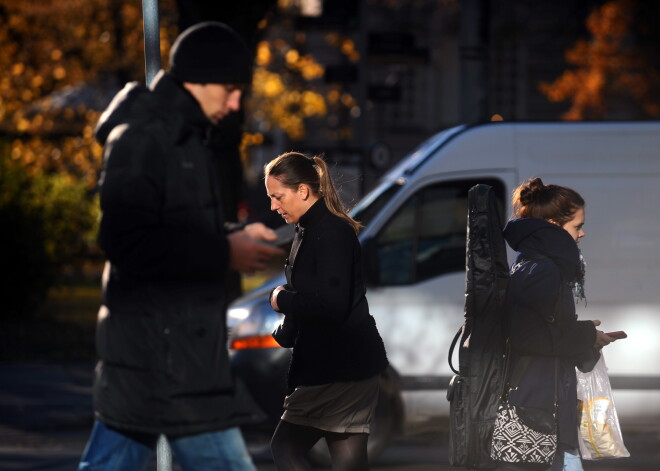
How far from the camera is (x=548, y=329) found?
5320mm

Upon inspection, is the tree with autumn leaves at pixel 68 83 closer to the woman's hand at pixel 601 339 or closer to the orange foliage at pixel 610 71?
the orange foliage at pixel 610 71

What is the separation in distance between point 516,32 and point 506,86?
4333mm

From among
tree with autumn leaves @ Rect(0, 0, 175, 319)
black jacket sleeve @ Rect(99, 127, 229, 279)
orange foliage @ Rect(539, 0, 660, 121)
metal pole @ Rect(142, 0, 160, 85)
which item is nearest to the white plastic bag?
black jacket sleeve @ Rect(99, 127, 229, 279)

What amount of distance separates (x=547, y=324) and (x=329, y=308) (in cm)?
93

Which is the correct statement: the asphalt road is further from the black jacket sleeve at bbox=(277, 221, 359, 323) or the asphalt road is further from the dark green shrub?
the dark green shrub

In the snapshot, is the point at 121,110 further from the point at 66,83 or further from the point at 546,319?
the point at 66,83

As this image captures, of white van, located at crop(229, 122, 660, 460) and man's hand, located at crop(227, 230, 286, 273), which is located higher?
man's hand, located at crop(227, 230, 286, 273)

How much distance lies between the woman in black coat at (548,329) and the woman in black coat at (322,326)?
0.62 metres

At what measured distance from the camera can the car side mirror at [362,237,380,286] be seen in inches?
323

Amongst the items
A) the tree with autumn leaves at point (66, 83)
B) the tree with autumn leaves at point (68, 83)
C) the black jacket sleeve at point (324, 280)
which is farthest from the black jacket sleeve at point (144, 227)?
the tree with autumn leaves at point (66, 83)

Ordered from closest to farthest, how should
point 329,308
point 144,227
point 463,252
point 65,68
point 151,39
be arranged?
point 144,227 < point 329,308 < point 151,39 < point 463,252 < point 65,68

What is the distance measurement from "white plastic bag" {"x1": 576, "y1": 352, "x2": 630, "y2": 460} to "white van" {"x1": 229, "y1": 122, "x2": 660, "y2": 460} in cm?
293

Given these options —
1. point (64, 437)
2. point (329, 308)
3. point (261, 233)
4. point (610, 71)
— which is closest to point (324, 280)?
point (329, 308)

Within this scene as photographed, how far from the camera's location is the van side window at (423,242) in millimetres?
8555
